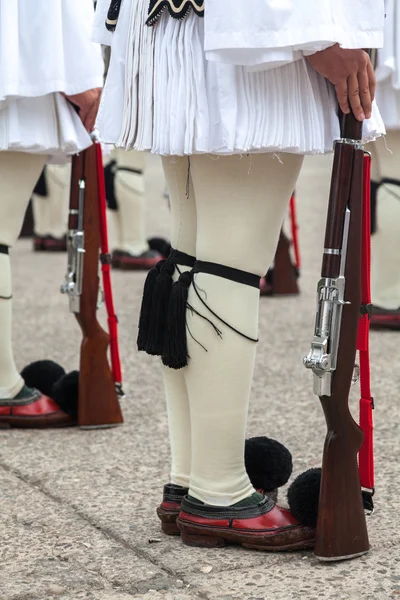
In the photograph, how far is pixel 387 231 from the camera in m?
4.69

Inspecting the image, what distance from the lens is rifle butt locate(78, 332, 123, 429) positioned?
130 inches

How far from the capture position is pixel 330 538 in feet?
7.11

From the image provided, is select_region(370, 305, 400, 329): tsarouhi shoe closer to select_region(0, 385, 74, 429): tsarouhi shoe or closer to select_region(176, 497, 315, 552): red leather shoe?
select_region(0, 385, 74, 429): tsarouhi shoe

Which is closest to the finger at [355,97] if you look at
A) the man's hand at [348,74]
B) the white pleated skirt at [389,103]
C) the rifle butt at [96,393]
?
the man's hand at [348,74]

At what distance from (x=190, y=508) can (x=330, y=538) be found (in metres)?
0.32

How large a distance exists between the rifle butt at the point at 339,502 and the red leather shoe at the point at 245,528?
0.29 ft

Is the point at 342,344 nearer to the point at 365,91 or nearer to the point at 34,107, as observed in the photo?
the point at 365,91

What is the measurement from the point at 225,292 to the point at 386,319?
261cm

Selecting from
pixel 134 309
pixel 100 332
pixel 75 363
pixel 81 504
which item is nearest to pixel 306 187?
pixel 134 309

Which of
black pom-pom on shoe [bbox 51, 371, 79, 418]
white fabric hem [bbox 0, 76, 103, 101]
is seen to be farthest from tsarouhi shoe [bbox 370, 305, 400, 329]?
white fabric hem [bbox 0, 76, 103, 101]

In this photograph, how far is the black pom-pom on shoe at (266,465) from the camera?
2408 mm

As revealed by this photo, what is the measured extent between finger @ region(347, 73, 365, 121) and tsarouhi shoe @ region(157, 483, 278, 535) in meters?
0.92

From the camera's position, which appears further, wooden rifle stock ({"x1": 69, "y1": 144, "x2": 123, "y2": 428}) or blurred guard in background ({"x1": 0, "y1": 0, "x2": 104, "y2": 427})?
wooden rifle stock ({"x1": 69, "y1": 144, "x2": 123, "y2": 428})

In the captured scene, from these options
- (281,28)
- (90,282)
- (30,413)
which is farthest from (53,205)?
(281,28)
